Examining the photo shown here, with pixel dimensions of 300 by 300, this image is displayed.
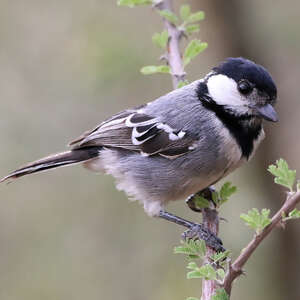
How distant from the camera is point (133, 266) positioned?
621 cm

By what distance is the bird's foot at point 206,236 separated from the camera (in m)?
3.30

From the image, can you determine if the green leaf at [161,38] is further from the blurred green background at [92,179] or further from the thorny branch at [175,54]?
the blurred green background at [92,179]

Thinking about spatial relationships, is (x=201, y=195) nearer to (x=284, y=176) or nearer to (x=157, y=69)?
(x=157, y=69)

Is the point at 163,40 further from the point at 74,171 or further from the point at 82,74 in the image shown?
the point at 74,171

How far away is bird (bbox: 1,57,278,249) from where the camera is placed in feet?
12.1

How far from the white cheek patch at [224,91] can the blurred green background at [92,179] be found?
6.98 feet

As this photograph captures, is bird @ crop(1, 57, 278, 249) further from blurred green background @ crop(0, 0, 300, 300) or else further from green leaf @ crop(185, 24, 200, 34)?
blurred green background @ crop(0, 0, 300, 300)

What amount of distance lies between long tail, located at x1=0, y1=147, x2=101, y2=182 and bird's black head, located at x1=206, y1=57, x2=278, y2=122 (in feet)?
3.36

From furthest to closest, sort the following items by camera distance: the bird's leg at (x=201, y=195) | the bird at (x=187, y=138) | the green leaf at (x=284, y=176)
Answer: the bird's leg at (x=201, y=195), the bird at (x=187, y=138), the green leaf at (x=284, y=176)

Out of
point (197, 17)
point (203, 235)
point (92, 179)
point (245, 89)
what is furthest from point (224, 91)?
point (92, 179)

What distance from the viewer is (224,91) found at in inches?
148

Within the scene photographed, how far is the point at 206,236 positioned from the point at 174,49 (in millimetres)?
1370

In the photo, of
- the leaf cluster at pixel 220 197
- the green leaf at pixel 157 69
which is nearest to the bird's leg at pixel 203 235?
the leaf cluster at pixel 220 197

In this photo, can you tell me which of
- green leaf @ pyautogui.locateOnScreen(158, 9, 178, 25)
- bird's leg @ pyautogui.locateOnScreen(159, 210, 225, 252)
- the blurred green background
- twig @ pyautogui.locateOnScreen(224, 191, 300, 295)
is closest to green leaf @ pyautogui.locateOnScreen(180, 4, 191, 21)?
green leaf @ pyautogui.locateOnScreen(158, 9, 178, 25)
